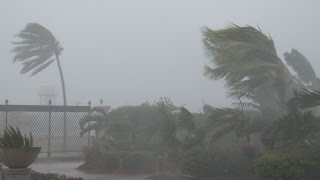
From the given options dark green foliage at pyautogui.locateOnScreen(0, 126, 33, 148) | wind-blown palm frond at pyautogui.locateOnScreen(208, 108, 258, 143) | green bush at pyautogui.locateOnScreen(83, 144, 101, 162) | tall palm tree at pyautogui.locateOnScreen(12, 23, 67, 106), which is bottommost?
green bush at pyautogui.locateOnScreen(83, 144, 101, 162)

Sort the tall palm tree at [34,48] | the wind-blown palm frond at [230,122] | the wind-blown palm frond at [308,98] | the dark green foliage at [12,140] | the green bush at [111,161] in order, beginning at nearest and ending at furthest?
the wind-blown palm frond at [308,98], the dark green foliage at [12,140], the wind-blown palm frond at [230,122], the green bush at [111,161], the tall palm tree at [34,48]

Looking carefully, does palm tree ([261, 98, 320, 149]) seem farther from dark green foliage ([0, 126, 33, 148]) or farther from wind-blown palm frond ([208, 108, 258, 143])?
dark green foliage ([0, 126, 33, 148])

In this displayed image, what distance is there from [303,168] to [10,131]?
6340 mm

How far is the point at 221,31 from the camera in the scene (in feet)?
43.6

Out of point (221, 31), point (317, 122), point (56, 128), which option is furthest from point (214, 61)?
point (56, 128)

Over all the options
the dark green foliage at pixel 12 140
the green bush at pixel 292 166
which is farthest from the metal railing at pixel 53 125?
the green bush at pixel 292 166

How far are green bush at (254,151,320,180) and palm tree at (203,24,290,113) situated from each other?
3247mm

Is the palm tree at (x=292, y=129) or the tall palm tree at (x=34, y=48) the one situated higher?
the tall palm tree at (x=34, y=48)

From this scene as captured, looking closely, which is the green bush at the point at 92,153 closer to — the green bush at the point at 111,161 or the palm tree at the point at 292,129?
the green bush at the point at 111,161

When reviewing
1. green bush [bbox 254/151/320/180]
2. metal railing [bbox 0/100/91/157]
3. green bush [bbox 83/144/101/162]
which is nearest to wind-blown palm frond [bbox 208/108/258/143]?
green bush [bbox 254/151/320/180]

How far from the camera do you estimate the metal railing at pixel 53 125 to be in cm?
2136

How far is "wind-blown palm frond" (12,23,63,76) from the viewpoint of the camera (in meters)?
29.6

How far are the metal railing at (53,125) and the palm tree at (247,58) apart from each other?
981 cm

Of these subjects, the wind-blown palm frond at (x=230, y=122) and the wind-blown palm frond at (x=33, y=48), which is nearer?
the wind-blown palm frond at (x=230, y=122)
